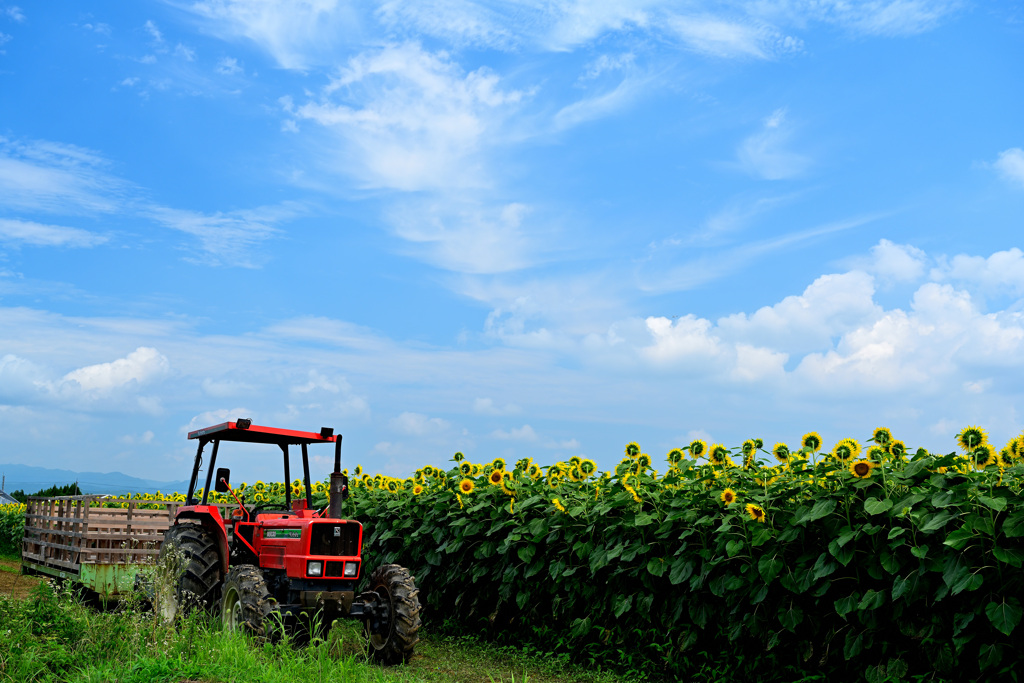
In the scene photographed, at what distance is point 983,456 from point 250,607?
612 centimetres

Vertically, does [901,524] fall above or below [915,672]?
above

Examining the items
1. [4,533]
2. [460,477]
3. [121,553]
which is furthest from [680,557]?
[4,533]

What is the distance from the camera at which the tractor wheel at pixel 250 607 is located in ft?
23.5

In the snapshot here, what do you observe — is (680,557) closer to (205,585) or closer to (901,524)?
(901,524)

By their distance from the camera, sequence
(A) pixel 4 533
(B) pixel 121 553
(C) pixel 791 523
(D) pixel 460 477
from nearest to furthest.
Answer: (C) pixel 791 523
(B) pixel 121 553
(D) pixel 460 477
(A) pixel 4 533

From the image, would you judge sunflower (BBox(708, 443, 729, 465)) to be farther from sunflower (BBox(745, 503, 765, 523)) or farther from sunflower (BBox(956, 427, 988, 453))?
sunflower (BBox(956, 427, 988, 453))

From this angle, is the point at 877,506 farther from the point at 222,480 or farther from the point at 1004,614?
the point at 222,480

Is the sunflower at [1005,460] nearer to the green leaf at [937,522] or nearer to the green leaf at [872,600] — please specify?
the green leaf at [937,522]

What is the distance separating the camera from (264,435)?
9172 millimetres

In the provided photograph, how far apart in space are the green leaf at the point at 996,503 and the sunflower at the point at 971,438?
816mm

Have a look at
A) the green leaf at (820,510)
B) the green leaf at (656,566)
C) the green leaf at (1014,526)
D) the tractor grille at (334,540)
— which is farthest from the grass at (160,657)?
the green leaf at (1014,526)

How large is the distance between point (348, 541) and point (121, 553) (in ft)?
12.1

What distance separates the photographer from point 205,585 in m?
8.29

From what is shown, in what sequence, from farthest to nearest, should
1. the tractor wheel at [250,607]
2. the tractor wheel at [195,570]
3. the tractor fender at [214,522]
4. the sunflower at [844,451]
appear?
the tractor fender at [214,522]
the tractor wheel at [195,570]
the tractor wheel at [250,607]
the sunflower at [844,451]
